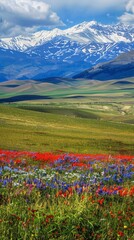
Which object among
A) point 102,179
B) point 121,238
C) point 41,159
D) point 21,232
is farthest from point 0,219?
point 41,159

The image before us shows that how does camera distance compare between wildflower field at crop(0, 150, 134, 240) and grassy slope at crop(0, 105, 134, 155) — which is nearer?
wildflower field at crop(0, 150, 134, 240)

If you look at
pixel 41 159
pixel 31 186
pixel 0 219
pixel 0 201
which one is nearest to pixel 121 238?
pixel 0 219

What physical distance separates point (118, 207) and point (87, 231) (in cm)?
214

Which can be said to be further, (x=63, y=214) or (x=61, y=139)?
(x=61, y=139)

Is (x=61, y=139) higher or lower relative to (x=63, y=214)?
lower

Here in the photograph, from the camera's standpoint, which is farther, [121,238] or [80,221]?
[80,221]

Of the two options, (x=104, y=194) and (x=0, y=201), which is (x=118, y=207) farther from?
(x=0, y=201)

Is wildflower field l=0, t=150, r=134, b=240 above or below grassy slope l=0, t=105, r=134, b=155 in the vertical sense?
above

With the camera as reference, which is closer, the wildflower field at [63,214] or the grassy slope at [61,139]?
the wildflower field at [63,214]

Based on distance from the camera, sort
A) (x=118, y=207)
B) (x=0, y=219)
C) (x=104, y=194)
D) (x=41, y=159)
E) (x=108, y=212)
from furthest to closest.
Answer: (x=41, y=159) → (x=104, y=194) → (x=118, y=207) → (x=108, y=212) → (x=0, y=219)

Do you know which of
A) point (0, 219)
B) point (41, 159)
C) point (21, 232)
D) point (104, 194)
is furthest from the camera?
point (41, 159)

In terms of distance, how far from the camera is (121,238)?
26.2ft

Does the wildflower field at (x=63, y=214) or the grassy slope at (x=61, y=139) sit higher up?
the wildflower field at (x=63, y=214)

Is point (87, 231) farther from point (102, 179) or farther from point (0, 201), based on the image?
point (102, 179)
